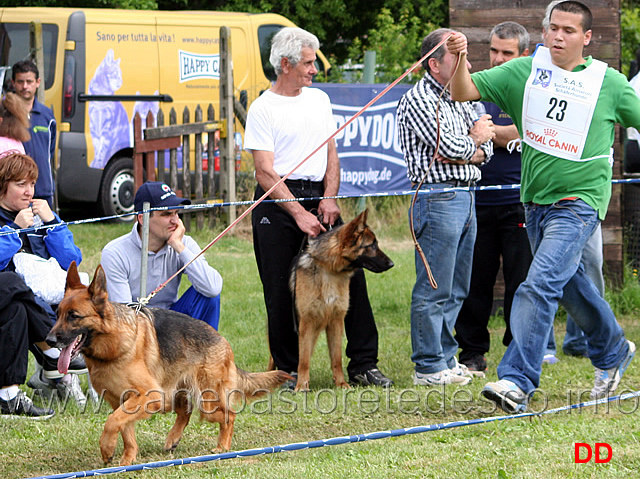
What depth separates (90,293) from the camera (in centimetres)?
425

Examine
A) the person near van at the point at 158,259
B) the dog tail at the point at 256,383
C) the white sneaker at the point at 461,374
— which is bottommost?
the white sneaker at the point at 461,374

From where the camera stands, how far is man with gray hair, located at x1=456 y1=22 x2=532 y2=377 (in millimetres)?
6363

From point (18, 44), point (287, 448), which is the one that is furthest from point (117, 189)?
point (287, 448)

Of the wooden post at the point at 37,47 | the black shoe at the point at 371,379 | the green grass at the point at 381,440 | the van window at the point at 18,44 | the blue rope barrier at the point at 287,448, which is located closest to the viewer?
the blue rope barrier at the point at 287,448

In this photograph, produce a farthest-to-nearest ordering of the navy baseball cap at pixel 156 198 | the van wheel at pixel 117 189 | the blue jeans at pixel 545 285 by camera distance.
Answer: the van wheel at pixel 117 189 → the navy baseball cap at pixel 156 198 → the blue jeans at pixel 545 285

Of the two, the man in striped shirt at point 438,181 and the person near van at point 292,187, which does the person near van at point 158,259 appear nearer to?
the person near van at point 292,187

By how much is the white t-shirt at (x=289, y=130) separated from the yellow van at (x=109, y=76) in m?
7.20

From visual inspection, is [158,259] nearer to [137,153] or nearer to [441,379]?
[441,379]

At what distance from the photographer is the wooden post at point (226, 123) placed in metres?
12.5

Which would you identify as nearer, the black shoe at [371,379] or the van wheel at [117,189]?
the black shoe at [371,379]

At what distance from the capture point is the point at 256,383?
4855mm

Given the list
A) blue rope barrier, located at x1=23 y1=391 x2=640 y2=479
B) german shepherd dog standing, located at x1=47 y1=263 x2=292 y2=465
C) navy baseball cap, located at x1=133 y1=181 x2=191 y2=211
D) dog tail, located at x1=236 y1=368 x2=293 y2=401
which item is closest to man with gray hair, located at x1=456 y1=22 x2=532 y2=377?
blue rope barrier, located at x1=23 y1=391 x2=640 y2=479

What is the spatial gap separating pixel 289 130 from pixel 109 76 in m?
7.48

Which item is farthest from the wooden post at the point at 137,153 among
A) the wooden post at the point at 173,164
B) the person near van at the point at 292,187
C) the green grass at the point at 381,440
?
the person near van at the point at 292,187
